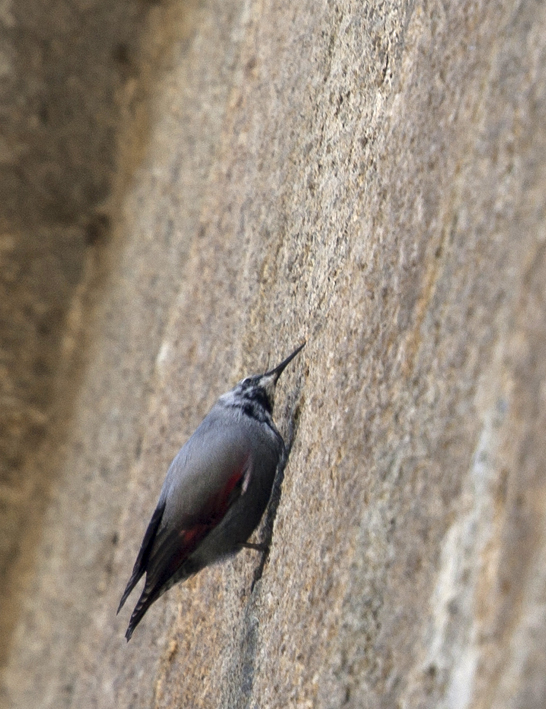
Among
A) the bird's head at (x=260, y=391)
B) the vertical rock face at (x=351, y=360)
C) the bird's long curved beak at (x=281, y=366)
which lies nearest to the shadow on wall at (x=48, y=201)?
the vertical rock face at (x=351, y=360)

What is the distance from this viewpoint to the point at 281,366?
2305mm

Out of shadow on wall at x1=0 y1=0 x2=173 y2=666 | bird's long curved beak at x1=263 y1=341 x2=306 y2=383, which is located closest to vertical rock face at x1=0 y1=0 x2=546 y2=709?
bird's long curved beak at x1=263 y1=341 x2=306 y2=383

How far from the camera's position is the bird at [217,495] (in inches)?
87.5

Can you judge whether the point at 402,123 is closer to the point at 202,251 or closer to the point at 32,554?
the point at 202,251

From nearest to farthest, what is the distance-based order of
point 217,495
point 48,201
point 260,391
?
point 217,495, point 260,391, point 48,201

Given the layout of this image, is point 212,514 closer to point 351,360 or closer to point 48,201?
point 351,360

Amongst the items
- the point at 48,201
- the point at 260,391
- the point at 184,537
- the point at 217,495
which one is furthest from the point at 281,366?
the point at 48,201

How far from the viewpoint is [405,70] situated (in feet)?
6.18

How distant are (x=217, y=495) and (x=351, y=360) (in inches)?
24.5

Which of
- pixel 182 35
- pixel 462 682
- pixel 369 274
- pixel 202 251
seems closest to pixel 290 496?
pixel 369 274

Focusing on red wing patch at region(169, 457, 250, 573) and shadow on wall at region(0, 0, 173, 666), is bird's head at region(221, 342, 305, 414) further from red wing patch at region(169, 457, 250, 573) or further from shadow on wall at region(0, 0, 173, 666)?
shadow on wall at region(0, 0, 173, 666)

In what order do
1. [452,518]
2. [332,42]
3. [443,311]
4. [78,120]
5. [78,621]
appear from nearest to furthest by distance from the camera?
1. [452,518]
2. [443,311]
3. [332,42]
4. [78,621]
5. [78,120]

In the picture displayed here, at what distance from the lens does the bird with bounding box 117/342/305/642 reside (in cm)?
222

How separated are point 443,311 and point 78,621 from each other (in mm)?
3003
